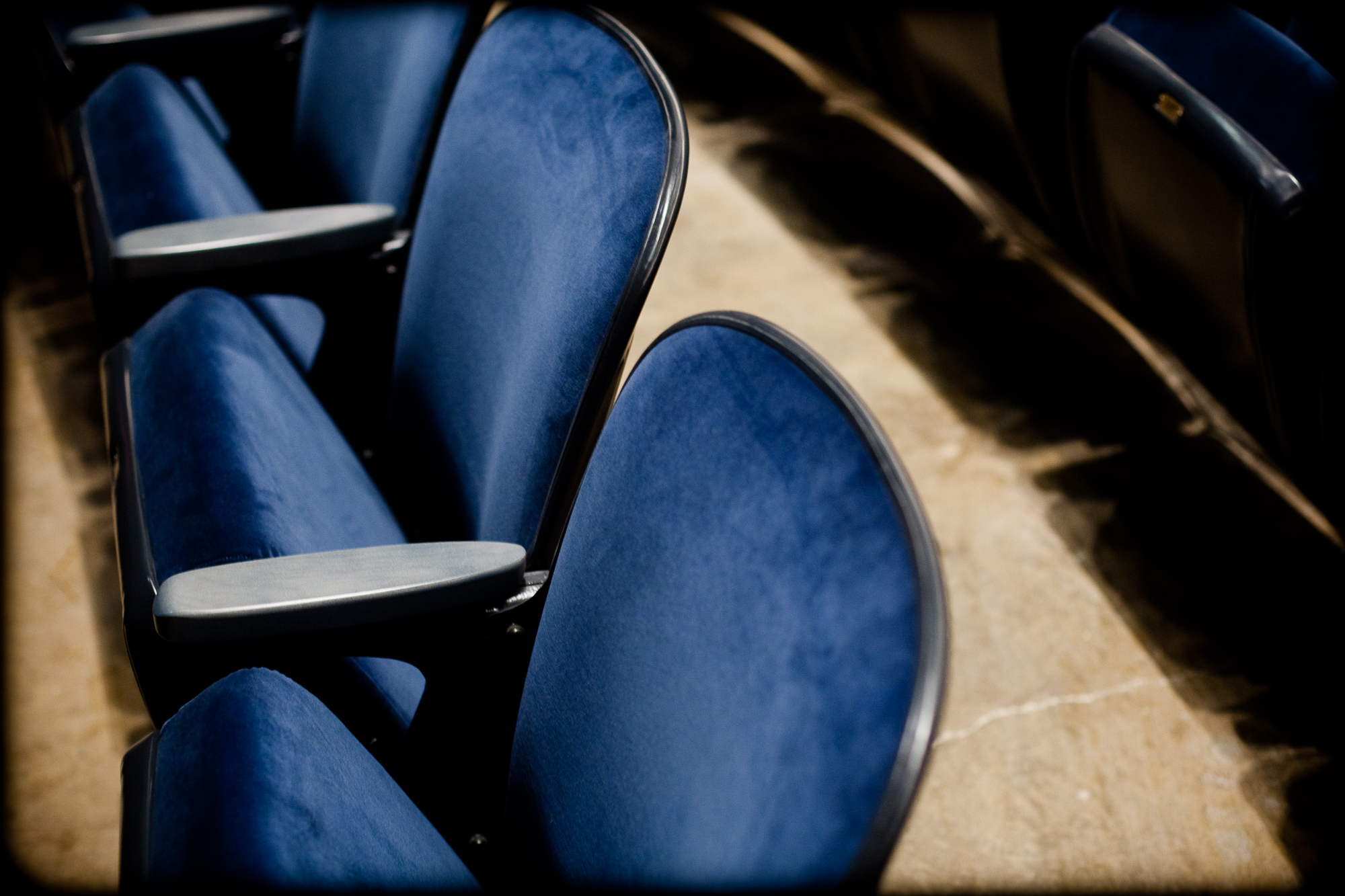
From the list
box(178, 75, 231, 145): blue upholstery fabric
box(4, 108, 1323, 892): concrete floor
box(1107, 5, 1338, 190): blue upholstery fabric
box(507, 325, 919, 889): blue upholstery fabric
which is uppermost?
box(1107, 5, 1338, 190): blue upholstery fabric

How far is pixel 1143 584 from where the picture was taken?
2.46 feet

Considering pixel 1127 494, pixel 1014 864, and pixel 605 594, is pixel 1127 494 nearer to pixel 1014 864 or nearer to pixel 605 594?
pixel 1014 864

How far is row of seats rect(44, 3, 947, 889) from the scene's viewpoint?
8.4 inches

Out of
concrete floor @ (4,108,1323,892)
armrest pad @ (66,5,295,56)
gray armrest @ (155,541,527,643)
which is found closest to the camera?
gray armrest @ (155,541,527,643)

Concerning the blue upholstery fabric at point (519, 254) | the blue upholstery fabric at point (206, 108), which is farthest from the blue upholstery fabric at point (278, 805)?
the blue upholstery fabric at point (206, 108)

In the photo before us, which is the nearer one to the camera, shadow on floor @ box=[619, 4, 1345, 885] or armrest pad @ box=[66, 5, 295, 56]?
shadow on floor @ box=[619, 4, 1345, 885]

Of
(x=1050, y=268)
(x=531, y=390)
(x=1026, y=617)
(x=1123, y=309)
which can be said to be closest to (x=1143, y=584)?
(x=1026, y=617)

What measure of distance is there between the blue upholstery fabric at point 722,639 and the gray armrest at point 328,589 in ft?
0.10

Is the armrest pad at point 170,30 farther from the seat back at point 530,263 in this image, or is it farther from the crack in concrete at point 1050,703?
the crack in concrete at point 1050,703

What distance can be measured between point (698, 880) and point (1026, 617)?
22.3 inches

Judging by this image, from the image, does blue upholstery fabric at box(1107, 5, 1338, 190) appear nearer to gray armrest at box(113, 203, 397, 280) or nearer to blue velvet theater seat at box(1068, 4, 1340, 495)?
blue velvet theater seat at box(1068, 4, 1340, 495)

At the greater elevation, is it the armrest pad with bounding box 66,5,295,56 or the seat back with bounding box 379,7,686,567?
the armrest pad with bounding box 66,5,295,56

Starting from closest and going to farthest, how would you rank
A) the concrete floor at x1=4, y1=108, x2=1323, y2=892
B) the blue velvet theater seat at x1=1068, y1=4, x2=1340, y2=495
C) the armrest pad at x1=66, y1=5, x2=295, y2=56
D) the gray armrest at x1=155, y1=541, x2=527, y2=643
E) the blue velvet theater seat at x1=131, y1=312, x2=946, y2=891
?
the blue velvet theater seat at x1=131, y1=312, x2=946, y2=891, the gray armrest at x1=155, y1=541, x2=527, y2=643, the blue velvet theater seat at x1=1068, y1=4, x2=1340, y2=495, the concrete floor at x1=4, y1=108, x2=1323, y2=892, the armrest pad at x1=66, y1=5, x2=295, y2=56

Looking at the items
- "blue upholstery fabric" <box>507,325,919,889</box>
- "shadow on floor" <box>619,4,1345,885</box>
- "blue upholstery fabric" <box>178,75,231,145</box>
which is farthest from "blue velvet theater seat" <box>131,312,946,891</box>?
"blue upholstery fabric" <box>178,75,231,145</box>
